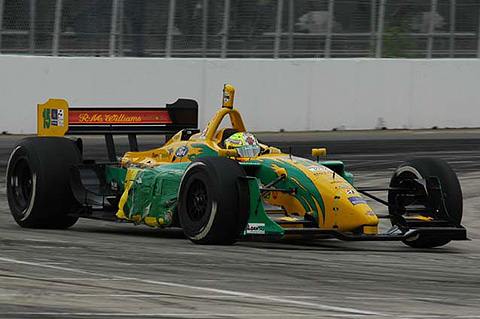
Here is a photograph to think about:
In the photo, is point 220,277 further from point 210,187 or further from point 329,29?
point 329,29

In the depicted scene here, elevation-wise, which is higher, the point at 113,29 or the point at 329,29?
the point at 329,29

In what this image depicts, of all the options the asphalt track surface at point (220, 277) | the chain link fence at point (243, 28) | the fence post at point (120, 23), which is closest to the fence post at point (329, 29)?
the chain link fence at point (243, 28)

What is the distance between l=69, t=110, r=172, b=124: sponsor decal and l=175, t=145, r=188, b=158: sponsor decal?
155cm

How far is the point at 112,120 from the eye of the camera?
13141mm

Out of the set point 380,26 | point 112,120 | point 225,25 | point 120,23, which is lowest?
→ point 112,120

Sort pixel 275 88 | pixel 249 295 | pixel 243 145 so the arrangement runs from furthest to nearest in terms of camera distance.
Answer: pixel 275 88
pixel 243 145
pixel 249 295

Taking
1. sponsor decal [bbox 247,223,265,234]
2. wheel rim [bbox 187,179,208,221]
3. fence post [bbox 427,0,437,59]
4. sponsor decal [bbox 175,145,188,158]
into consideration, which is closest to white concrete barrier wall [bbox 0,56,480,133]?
fence post [bbox 427,0,437,59]

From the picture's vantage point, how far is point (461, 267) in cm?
951

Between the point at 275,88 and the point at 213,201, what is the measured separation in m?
13.8

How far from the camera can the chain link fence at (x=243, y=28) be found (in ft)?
74.3

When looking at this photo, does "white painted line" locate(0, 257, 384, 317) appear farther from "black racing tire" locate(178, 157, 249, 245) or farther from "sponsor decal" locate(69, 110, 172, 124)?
"sponsor decal" locate(69, 110, 172, 124)

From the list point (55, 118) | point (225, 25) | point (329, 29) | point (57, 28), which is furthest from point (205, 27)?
point (55, 118)

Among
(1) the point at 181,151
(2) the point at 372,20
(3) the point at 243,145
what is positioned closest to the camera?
(3) the point at 243,145

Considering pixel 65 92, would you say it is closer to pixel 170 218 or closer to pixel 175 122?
pixel 175 122
